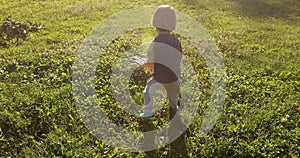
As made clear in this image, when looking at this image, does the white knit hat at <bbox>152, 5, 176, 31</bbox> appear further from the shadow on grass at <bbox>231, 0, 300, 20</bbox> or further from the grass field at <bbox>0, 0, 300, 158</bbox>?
the shadow on grass at <bbox>231, 0, 300, 20</bbox>

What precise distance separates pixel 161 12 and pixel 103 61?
2672 mm

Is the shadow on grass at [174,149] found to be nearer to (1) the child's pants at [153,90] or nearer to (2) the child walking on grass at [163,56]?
(1) the child's pants at [153,90]

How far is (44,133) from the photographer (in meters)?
4.59

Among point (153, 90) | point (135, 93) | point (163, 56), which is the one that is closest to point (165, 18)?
point (163, 56)

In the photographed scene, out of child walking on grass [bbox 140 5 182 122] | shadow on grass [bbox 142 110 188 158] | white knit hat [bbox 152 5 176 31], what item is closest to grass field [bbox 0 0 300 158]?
shadow on grass [bbox 142 110 188 158]

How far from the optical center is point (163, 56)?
440 cm

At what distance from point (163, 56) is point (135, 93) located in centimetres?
147

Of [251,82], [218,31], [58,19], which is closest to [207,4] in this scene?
[218,31]

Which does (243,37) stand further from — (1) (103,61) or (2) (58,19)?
(2) (58,19)

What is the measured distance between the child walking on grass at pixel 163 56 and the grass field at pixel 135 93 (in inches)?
21.7

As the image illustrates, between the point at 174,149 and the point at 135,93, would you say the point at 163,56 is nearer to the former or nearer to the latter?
the point at 174,149

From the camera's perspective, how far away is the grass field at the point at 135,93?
4422 millimetres

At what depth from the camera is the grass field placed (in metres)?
4.42

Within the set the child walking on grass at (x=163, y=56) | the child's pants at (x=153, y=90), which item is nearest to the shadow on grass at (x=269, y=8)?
the child's pants at (x=153, y=90)
